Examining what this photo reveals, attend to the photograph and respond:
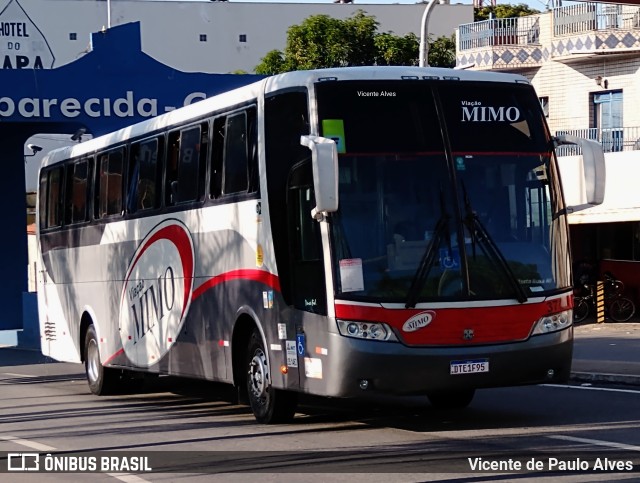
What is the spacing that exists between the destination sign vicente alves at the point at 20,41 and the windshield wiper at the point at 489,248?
65582mm

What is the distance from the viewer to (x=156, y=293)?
16.9m

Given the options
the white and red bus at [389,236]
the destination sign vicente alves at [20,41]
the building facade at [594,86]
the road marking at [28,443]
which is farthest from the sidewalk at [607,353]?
the destination sign vicente alves at [20,41]

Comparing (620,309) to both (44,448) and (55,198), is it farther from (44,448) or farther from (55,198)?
(44,448)

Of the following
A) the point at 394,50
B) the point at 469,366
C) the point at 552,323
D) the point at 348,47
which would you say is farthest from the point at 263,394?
the point at 348,47

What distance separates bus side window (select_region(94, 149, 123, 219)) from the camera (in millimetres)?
18203

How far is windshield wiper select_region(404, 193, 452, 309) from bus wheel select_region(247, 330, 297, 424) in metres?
2.10

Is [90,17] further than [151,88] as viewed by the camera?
Yes

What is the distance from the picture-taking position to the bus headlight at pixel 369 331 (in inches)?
481

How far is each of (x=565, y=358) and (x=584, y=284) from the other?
19.9 metres

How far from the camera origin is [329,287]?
488 inches

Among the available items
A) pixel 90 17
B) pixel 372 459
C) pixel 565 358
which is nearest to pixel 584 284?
pixel 565 358

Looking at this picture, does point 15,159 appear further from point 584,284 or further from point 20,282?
point 584,284

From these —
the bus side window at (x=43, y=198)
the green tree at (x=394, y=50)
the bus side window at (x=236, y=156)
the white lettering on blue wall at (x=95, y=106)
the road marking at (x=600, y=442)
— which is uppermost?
the green tree at (x=394, y=50)

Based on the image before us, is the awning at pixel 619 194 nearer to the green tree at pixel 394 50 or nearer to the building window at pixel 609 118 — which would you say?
the building window at pixel 609 118
